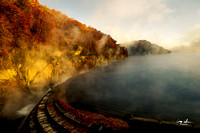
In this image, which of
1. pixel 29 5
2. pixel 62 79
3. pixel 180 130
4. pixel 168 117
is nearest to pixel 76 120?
pixel 180 130

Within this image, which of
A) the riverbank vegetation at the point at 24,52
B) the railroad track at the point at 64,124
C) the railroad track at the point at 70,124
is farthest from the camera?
the riverbank vegetation at the point at 24,52

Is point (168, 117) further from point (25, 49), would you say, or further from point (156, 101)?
point (25, 49)

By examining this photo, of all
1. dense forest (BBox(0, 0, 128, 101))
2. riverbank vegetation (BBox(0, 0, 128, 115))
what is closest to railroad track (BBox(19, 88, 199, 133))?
riverbank vegetation (BBox(0, 0, 128, 115))

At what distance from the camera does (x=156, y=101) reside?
18656mm

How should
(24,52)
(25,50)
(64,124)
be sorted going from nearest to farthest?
(64,124), (24,52), (25,50)

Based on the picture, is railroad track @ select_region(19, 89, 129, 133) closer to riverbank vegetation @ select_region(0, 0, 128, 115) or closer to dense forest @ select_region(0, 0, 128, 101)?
riverbank vegetation @ select_region(0, 0, 128, 115)

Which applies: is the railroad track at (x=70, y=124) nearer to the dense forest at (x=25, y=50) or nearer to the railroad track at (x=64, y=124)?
the railroad track at (x=64, y=124)

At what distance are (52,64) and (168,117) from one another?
1036 inches

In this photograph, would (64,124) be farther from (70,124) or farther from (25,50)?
(25,50)

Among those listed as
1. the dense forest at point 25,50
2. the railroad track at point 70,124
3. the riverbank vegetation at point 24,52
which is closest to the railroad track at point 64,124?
the railroad track at point 70,124

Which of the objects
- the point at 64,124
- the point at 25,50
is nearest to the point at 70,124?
the point at 64,124

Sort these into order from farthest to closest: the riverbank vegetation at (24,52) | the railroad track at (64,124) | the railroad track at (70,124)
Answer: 1. the riverbank vegetation at (24,52)
2. the railroad track at (64,124)
3. the railroad track at (70,124)

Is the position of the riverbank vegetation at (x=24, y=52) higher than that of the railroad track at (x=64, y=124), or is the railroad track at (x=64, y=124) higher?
the riverbank vegetation at (x=24, y=52)

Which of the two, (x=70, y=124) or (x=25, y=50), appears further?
(x=25, y=50)
